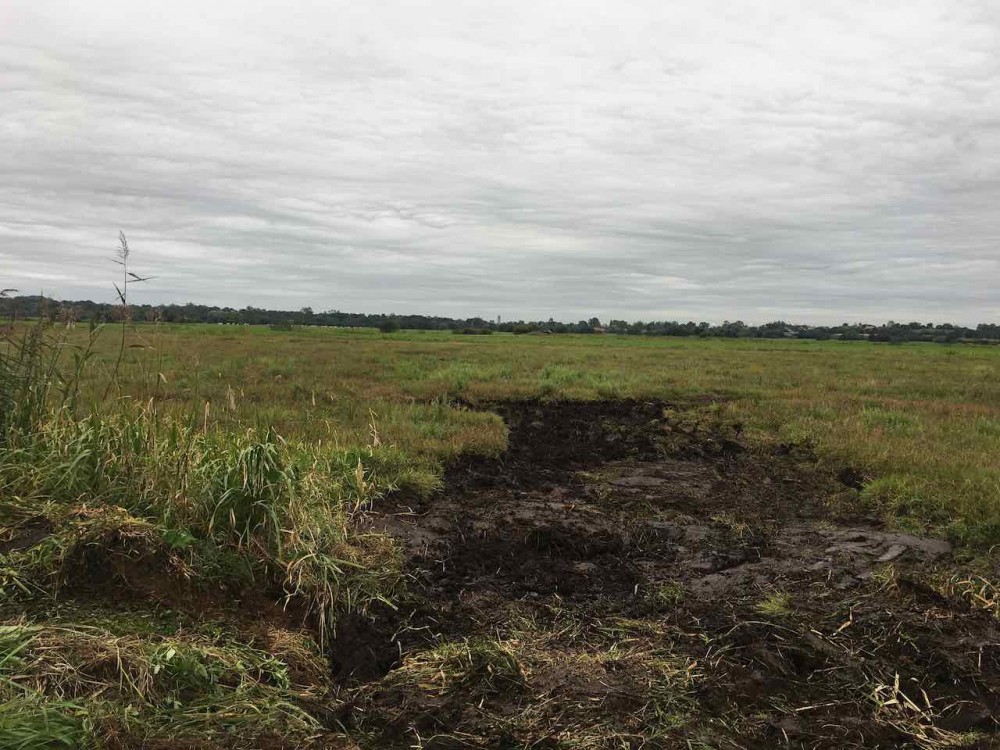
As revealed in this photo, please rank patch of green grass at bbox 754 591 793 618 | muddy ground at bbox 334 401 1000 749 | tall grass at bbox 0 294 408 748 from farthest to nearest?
patch of green grass at bbox 754 591 793 618 < muddy ground at bbox 334 401 1000 749 < tall grass at bbox 0 294 408 748

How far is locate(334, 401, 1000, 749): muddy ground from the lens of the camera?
322 centimetres

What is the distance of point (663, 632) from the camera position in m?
4.15

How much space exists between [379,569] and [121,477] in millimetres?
1855

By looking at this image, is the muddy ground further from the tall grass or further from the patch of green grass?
the tall grass

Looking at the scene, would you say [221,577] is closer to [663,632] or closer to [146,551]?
[146,551]

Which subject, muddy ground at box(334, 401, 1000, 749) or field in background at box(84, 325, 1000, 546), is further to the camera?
field in background at box(84, 325, 1000, 546)

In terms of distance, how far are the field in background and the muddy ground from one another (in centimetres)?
94

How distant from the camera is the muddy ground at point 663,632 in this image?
322 cm

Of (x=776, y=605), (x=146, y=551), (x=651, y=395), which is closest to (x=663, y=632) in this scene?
(x=776, y=605)

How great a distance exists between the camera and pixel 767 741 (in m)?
3.13

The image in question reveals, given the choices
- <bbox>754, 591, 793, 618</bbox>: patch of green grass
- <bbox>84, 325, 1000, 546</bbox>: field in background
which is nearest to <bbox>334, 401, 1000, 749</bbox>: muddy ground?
<bbox>754, 591, 793, 618</bbox>: patch of green grass

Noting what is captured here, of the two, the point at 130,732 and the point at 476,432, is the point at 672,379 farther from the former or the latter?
the point at 130,732

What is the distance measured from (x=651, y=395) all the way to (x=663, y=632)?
39.2 ft

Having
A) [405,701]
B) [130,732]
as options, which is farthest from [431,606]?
[130,732]
